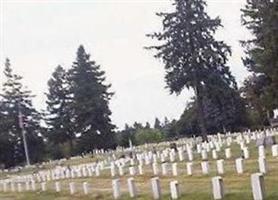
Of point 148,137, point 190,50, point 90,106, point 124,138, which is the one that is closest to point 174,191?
point 190,50

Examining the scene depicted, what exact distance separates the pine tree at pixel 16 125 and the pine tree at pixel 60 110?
6.27ft

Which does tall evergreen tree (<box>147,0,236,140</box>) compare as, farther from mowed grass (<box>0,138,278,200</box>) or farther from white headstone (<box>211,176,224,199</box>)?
white headstone (<box>211,176,224,199</box>)

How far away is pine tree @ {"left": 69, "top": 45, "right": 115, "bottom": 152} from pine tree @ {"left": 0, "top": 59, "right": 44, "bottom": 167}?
5.25m

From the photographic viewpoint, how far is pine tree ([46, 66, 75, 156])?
293 feet

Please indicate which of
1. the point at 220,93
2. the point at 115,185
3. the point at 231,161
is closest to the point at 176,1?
the point at 220,93

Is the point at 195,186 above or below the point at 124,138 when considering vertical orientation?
below

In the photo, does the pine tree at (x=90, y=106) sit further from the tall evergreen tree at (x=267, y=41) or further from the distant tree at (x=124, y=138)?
the tall evergreen tree at (x=267, y=41)

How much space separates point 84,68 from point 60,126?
27.0 feet

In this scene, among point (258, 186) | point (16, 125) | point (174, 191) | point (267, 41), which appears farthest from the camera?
point (16, 125)

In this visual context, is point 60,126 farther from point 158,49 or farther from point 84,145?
point 158,49

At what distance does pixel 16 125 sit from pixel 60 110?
6974mm

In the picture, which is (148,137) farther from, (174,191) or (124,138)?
(174,191)

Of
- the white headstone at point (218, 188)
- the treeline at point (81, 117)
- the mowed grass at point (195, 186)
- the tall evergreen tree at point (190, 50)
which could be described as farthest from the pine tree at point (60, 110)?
the white headstone at point (218, 188)

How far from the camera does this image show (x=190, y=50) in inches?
2158
